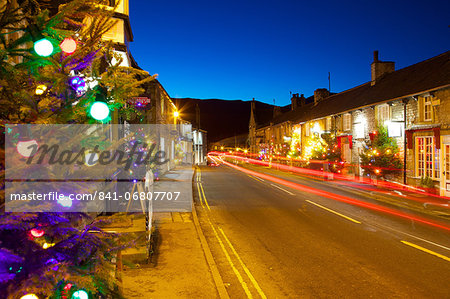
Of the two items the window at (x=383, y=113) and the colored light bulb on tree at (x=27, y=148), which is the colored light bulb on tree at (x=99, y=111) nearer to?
the colored light bulb on tree at (x=27, y=148)

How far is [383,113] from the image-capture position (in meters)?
23.6

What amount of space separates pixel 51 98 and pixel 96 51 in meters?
0.55

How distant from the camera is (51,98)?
2475mm

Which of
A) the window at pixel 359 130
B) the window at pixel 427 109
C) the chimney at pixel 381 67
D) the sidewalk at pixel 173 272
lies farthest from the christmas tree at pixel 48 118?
the chimney at pixel 381 67

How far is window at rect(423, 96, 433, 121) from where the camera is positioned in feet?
61.8

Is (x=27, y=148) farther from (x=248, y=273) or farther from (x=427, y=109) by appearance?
(x=427, y=109)

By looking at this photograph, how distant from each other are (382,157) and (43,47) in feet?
72.6

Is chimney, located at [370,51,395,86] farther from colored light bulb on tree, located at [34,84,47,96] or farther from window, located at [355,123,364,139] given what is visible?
colored light bulb on tree, located at [34,84,47,96]

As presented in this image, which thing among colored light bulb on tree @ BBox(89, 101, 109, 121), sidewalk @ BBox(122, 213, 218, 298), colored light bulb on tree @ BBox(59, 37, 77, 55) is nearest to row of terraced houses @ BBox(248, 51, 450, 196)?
sidewalk @ BBox(122, 213, 218, 298)

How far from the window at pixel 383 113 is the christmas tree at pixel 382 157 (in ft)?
3.44

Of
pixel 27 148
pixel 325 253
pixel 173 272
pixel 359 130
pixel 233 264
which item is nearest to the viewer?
pixel 27 148

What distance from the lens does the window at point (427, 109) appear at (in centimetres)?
1884

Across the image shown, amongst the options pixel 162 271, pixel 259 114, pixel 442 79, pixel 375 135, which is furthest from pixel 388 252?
pixel 259 114

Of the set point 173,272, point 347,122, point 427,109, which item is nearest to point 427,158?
point 427,109
